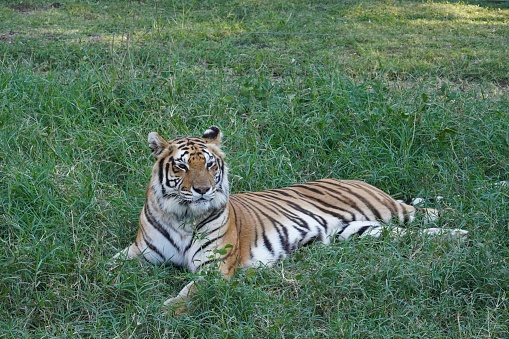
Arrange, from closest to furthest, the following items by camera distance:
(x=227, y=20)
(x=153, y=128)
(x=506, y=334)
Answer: (x=506, y=334)
(x=153, y=128)
(x=227, y=20)

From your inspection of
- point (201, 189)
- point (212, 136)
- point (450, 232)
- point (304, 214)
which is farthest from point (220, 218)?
point (450, 232)

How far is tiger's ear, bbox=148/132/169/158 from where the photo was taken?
435cm

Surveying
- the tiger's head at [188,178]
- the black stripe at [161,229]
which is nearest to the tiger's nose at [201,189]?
the tiger's head at [188,178]

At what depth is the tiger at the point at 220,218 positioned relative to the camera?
4.18 metres

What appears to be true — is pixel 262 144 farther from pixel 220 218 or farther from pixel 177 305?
pixel 177 305

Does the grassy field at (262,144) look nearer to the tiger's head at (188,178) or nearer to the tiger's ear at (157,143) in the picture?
the tiger's head at (188,178)

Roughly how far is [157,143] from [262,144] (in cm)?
140

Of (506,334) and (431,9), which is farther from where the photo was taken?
(431,9)

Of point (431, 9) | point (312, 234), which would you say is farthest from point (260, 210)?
point (431, 9)

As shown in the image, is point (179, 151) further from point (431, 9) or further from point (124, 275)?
point (431, 9)

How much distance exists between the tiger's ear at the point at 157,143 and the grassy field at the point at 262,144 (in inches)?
21.8

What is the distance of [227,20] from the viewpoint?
8.04 m

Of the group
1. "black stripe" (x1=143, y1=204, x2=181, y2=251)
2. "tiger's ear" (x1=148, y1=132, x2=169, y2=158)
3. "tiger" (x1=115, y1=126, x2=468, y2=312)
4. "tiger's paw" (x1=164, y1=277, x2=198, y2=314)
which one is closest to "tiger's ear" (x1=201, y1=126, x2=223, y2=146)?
"tiger" (x1=115, y1=126, x2=468, y2=312)

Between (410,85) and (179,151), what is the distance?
9.06 ft
